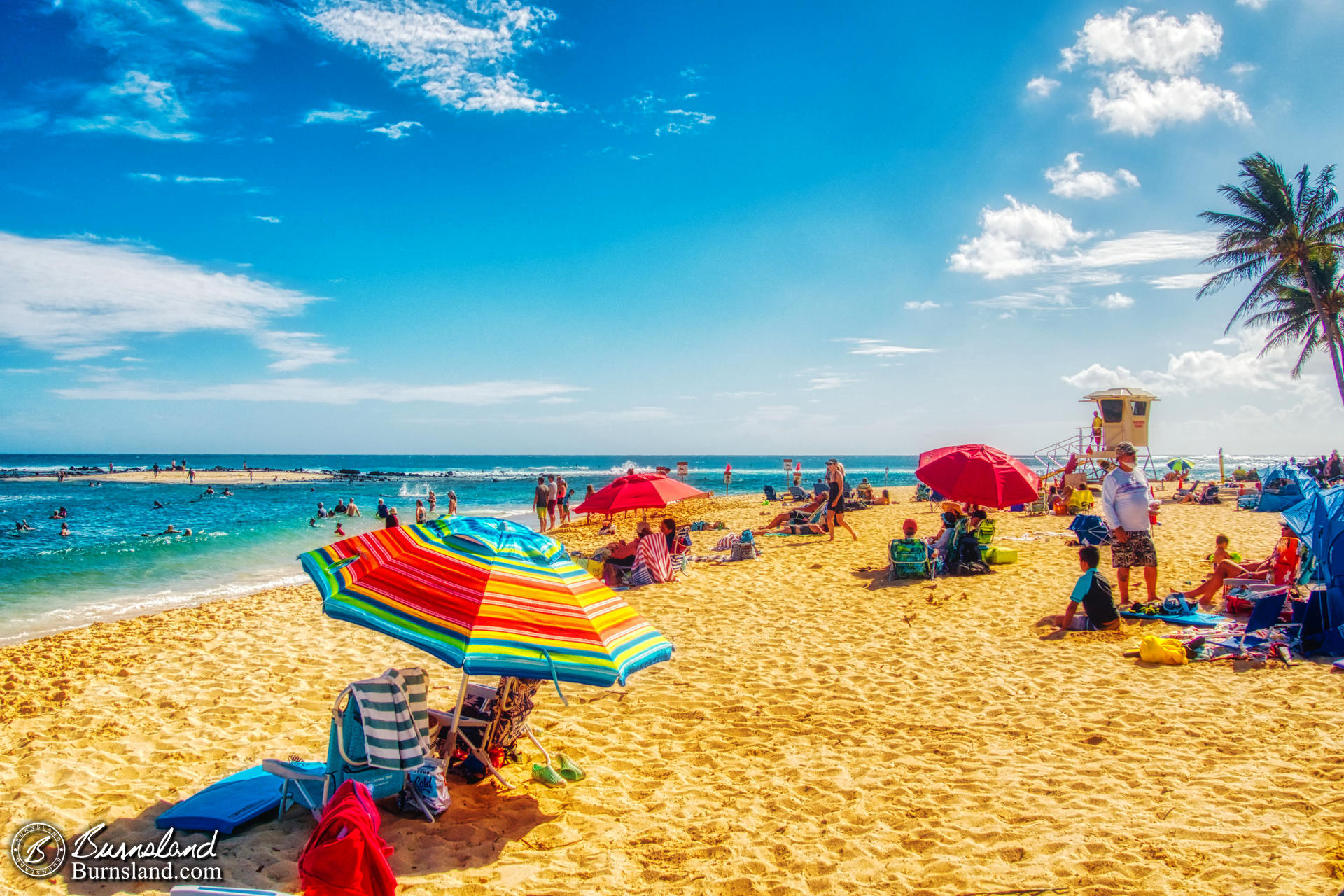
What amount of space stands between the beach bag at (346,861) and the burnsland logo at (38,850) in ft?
6.11

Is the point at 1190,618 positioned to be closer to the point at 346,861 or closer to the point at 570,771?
the point at 570,771

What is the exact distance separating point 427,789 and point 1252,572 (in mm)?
10084

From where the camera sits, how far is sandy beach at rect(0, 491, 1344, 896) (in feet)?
11.5

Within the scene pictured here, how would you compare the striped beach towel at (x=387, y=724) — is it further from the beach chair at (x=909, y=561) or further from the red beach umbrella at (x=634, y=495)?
the beach chair at (x=909, y=561)

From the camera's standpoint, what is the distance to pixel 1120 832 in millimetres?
3664

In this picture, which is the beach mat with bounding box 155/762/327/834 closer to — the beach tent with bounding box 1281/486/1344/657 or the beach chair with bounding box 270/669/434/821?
the beach chair with bounding box 270/669/434/821

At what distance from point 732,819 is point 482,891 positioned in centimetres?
147

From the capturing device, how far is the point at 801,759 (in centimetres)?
489

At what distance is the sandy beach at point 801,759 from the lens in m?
3.50

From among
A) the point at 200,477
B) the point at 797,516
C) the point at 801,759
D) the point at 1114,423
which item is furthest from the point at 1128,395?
the point at 200,477

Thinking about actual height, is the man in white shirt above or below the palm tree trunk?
below

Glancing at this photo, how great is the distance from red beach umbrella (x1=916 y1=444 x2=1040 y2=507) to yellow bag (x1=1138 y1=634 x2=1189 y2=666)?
13.2ft

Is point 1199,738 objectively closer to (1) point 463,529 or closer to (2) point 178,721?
(1) point 463,529

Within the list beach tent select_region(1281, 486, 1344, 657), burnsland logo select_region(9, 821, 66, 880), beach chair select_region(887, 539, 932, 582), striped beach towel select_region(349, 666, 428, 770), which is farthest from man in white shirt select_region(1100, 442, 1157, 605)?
burnsland logo select_region(9, 821, 66, 880)
